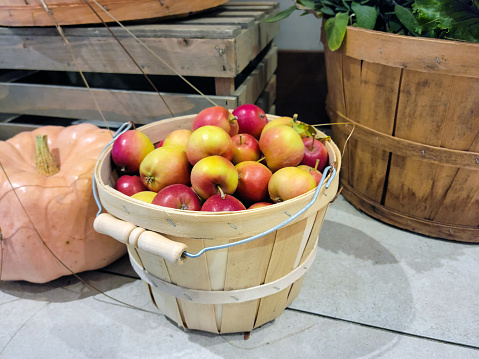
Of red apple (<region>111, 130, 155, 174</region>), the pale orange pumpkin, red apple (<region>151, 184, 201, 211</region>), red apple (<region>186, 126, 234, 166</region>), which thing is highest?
red apple (<region>186, 126, 234, 166</region>)

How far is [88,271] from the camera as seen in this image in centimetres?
139

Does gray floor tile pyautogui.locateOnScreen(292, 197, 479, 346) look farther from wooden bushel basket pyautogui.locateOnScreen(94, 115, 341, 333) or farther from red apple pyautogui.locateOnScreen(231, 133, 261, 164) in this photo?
red apple pyautogui.locateOnScreen(231, 133, 261, 164)

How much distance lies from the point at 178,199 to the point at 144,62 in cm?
79

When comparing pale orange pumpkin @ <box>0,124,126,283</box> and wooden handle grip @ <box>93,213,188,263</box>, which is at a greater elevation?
wooden handle grip @ <box>93,213,188,263</box>

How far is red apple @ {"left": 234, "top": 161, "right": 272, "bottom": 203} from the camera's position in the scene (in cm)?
101

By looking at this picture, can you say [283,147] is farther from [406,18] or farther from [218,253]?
[406,18]

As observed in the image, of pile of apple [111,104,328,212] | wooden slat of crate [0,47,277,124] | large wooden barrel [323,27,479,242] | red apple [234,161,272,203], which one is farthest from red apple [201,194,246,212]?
large wooden barrel [323,27,479,242]

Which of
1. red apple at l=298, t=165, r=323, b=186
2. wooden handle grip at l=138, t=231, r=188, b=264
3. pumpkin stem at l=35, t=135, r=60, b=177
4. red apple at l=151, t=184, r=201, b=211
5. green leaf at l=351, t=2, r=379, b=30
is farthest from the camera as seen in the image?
green leaf at l=351, t=2, r=379, b=30

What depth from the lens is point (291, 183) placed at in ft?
3.08

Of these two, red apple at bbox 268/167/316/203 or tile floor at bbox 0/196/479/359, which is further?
tile floor at bbox 0/196/479/359

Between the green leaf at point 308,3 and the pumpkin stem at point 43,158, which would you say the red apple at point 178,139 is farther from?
the green leaf at point 308,3

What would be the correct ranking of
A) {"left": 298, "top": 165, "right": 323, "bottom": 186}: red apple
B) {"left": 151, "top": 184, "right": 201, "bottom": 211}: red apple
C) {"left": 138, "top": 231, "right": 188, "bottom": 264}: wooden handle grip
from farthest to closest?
1. {"left": 298, "top": 165, "right": 323, "bottom": 186}: red apple
2. {"left": 151, "top": 184, "right": 201, "bottom": 211}: red apple
3. {"left": 138, "top": 231, "right": 188, "bottom": 264}: wooden handle grip

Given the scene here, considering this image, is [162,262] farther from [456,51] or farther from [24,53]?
[24,53]

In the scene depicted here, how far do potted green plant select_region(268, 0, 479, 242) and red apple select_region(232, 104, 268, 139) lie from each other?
1.23 ft
